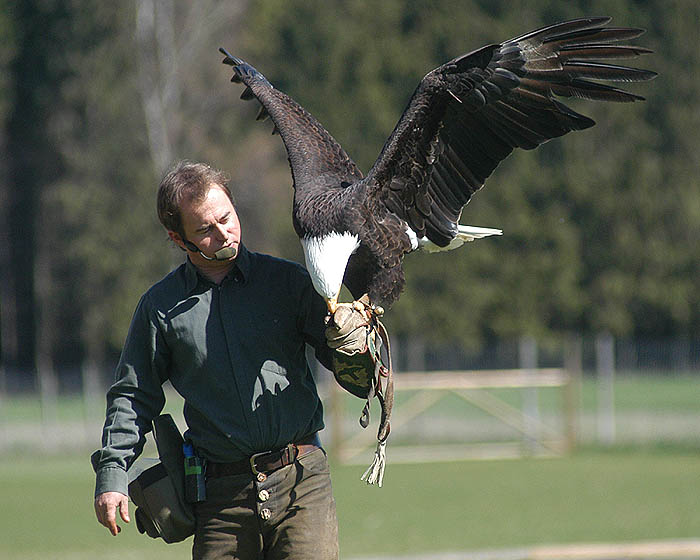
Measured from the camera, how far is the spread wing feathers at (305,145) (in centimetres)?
478

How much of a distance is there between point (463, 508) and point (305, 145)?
20.6 ft

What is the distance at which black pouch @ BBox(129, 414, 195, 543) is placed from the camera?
3629mm

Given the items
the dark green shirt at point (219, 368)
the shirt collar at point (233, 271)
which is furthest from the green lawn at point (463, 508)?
the shirt collar at point (233, 271)

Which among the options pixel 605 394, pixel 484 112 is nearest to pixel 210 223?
pixel 484 112

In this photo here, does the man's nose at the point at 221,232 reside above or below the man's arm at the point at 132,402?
above

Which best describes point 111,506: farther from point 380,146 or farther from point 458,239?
point 380,146

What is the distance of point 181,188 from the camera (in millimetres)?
3607

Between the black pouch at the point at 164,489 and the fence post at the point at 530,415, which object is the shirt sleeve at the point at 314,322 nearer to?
the black pouch at the point at 164,489

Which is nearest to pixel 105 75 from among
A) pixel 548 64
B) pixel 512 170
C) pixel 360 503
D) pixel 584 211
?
pixel 512 170

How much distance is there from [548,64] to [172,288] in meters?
1.79

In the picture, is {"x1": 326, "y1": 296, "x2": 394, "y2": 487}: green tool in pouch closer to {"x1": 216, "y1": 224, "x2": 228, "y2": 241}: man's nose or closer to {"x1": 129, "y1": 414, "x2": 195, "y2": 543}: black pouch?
{"x1": 216, "y1": 224, "x2": 228, "y2": 241}: man's nose

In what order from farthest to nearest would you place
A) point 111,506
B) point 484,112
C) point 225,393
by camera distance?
1. point 484,112
2. point 225,393
3. point 111,506

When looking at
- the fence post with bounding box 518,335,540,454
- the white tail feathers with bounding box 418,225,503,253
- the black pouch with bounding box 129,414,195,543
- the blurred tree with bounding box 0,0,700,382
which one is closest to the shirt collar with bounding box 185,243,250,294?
the black pouch with bounding box 129,414,195,543

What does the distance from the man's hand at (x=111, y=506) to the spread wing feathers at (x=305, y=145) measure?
1639 millimetres
